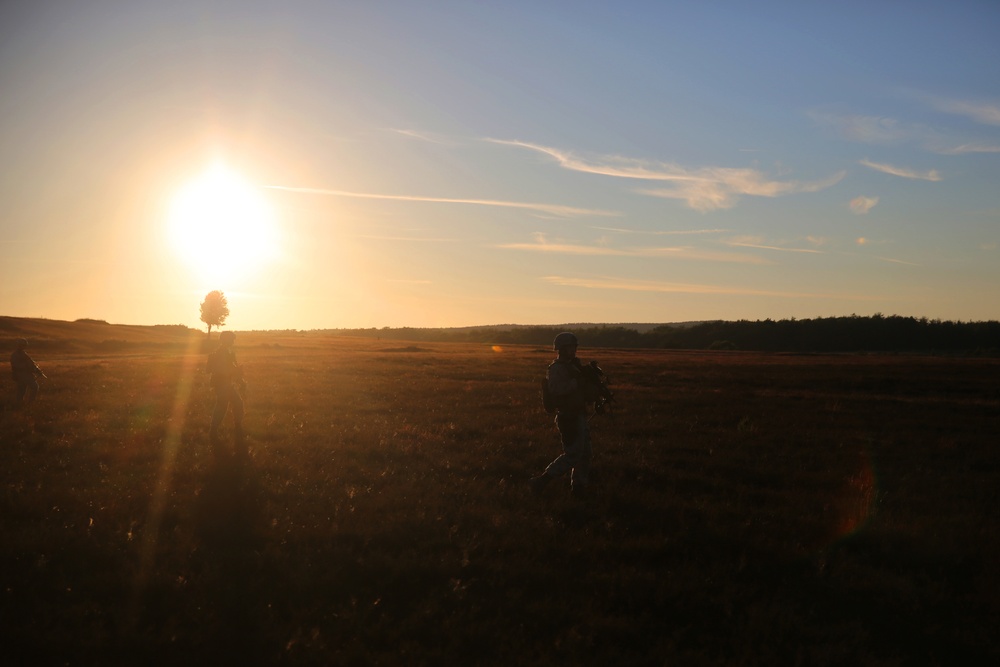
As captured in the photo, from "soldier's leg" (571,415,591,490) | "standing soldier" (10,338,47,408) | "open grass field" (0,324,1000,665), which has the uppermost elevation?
"standing soldier" (10,338,47,408)

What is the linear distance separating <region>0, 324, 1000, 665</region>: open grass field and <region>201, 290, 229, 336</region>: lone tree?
144325 millimetres

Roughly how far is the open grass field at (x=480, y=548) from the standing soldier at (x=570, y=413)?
414 mm

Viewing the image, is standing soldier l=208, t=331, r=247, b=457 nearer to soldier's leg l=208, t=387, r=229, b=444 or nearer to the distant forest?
soldier's leg l=208, t=387, r=229, b=444

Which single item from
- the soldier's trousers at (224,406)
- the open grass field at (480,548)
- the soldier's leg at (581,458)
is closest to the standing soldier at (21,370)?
the open grass field at (480,548)

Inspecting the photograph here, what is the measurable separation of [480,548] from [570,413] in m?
3.31

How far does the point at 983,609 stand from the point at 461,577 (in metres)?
5.63

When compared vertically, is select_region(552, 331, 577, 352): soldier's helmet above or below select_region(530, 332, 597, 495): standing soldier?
above

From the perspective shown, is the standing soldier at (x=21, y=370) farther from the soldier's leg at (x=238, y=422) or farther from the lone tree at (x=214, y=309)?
the lone tree at (x=214, y=309)

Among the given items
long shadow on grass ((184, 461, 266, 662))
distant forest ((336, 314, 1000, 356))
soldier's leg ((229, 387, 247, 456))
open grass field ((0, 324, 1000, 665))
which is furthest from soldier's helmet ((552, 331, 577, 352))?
distant forest ((336, 314, 1000, 356))

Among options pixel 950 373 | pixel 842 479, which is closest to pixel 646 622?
pixel 842 479

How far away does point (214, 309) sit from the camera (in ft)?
500

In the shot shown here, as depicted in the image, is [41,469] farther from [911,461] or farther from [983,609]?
[911,461]

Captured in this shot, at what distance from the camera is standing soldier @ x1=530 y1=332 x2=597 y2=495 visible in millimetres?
10797

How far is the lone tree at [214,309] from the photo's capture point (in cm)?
15088
